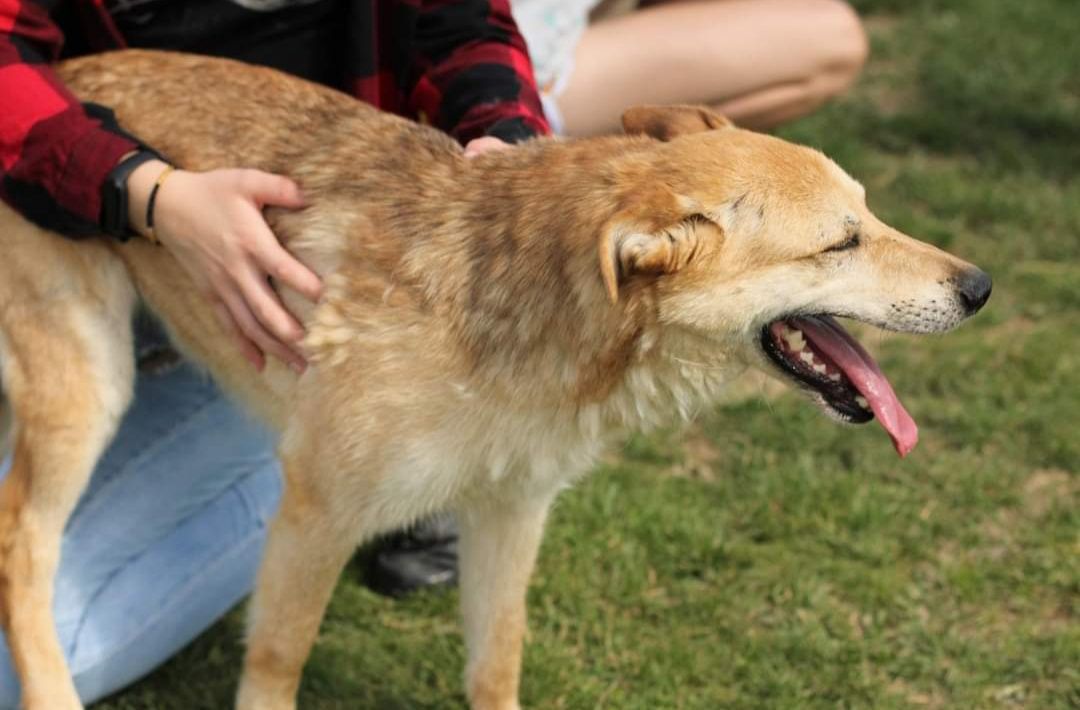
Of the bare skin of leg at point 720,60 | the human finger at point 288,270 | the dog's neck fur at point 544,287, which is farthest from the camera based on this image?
the bare skin of leg at point 720,60

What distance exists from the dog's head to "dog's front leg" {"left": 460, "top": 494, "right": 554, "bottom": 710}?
71 centimetres

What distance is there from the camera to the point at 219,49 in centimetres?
371

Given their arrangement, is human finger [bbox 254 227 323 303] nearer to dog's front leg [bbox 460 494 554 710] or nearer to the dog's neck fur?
the dog's neck fur

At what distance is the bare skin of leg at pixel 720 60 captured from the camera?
5121 millimetres

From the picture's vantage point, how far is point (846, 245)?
9.71 feet

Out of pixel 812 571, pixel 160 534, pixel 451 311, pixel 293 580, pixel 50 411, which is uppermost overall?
Result: pixel 451 311

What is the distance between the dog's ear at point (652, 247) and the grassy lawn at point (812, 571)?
1397 mm

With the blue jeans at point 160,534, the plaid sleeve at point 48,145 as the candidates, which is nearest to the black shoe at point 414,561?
the blue jeans at point 160,534

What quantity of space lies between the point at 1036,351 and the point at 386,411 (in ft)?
10.3

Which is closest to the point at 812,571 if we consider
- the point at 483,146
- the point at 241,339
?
the point at 483,146

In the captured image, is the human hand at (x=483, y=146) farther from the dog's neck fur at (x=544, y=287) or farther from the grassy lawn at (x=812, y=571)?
the grassy lawn at (x=812, y=571)

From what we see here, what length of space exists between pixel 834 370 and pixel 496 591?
39.6 inches

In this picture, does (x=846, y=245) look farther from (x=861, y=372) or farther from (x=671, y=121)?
(x=671, y=121)

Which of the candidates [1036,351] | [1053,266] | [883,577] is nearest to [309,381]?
[883,577]
